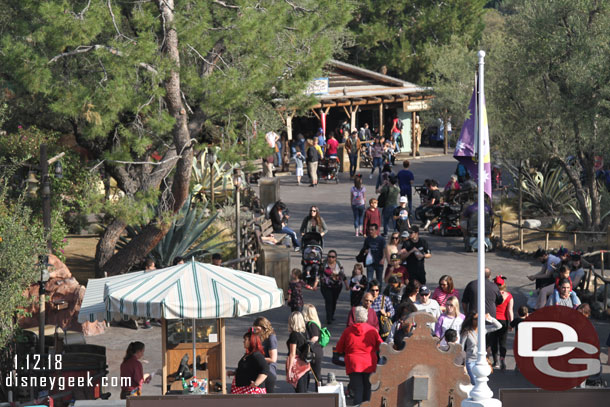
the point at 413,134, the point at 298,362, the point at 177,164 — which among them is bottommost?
the point at 298,362

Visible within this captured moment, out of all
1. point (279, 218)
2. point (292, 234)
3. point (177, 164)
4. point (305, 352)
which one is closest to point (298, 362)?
point (305, 352)

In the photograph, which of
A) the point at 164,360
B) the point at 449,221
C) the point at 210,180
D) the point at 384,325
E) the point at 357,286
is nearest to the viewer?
the point at 164,360

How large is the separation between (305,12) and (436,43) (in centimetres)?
3011

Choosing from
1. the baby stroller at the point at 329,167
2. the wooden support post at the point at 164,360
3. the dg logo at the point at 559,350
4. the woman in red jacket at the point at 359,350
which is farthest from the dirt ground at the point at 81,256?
the dg logo at the point at 559,350

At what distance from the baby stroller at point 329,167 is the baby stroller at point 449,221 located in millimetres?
8202

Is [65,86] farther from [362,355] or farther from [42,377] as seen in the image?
[362,355]

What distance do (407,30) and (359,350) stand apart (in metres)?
36.8

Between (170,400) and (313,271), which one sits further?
(313,271)

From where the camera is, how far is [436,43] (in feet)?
154

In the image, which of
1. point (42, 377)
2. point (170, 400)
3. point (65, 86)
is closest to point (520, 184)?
point (65, 86)

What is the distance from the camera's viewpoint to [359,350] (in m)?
11.9

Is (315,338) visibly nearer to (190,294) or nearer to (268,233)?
A: (190,294)

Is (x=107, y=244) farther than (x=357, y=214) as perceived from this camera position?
No

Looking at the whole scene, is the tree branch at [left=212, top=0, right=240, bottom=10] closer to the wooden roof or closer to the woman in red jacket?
the woman in red jacket
